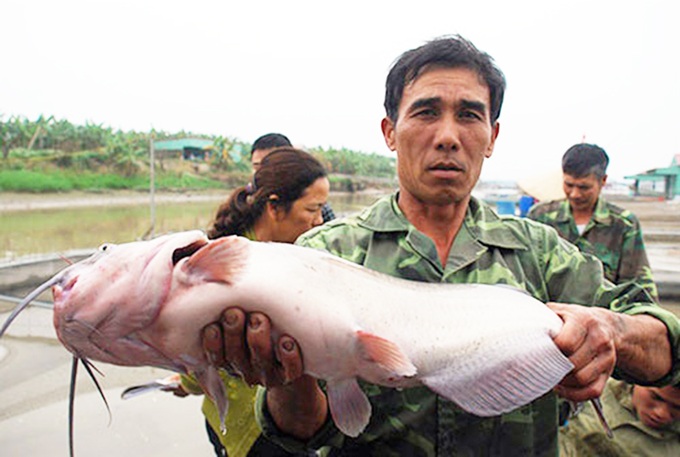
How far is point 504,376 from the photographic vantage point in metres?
1.55

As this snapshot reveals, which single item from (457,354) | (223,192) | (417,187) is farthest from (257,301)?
(223,192)

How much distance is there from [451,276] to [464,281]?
49mm

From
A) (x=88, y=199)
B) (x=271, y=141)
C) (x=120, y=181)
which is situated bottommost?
(x=88, y=199)

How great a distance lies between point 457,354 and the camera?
4.98 feet

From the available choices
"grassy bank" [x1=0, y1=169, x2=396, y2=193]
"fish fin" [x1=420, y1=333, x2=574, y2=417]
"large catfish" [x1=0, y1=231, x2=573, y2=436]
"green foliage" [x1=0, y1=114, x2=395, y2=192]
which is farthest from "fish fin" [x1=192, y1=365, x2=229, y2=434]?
"green foliage" [x1=0, y1=114, x2=395, y2=192]

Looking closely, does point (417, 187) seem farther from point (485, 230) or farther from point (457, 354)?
point (457, 354)

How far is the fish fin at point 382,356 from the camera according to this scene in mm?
1384

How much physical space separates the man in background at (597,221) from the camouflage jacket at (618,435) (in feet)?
4.93

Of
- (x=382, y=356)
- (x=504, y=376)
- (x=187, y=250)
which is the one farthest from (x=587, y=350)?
(x=187, y=250)

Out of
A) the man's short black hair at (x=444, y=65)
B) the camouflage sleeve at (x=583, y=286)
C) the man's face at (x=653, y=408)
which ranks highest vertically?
the man's short black hair at (x=444, y=65)

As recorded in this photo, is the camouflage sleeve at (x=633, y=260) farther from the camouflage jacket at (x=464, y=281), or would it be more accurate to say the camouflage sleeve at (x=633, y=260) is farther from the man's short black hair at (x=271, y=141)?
the man's short black hair at (x=271, y=141)

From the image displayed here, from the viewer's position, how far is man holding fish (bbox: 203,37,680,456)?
4.94 ft

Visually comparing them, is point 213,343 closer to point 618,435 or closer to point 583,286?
point 583,286

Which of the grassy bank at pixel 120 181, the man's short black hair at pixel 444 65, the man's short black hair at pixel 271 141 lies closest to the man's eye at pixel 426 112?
the man's short black hair at pixel 444 65
